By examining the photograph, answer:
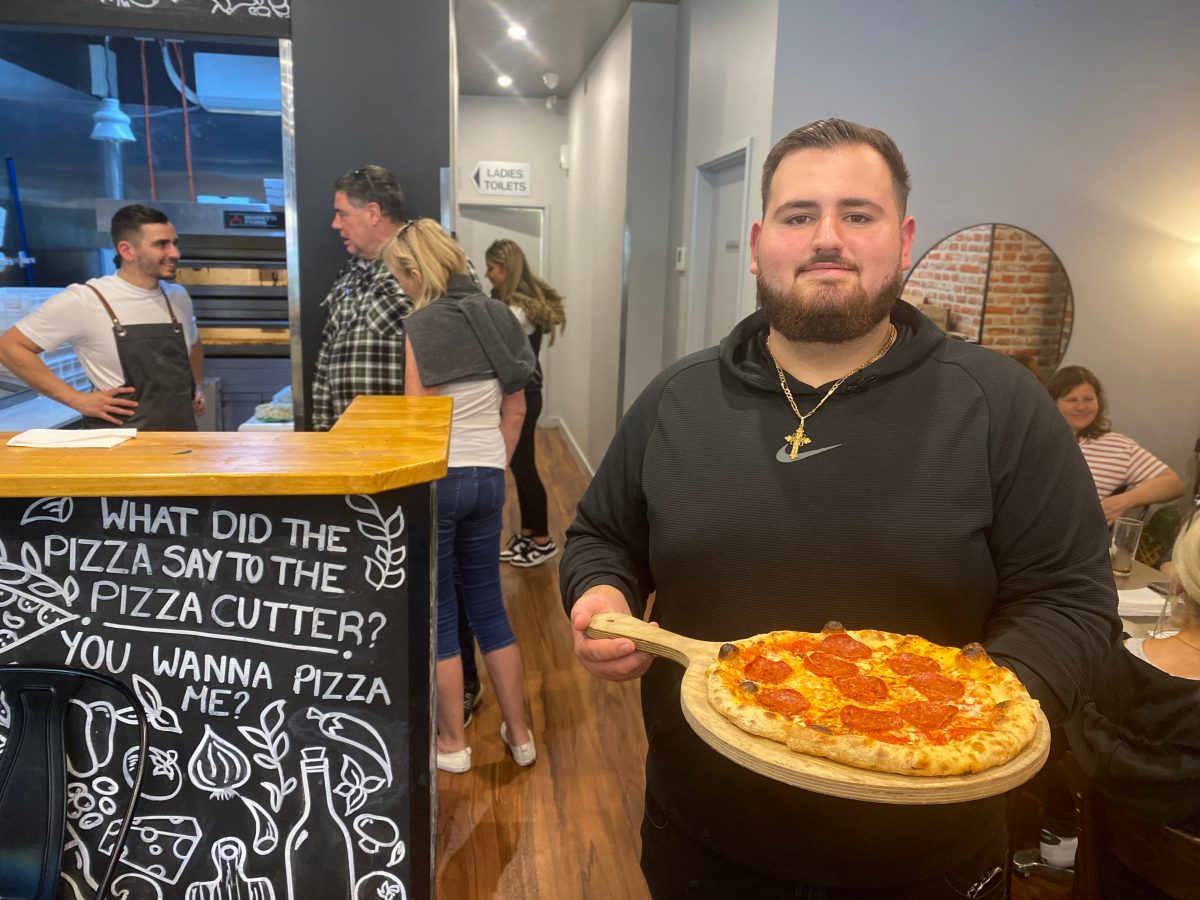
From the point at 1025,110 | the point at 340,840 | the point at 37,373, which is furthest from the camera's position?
the point at 1025,110

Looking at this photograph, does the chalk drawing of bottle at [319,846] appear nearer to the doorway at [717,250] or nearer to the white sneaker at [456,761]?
the white sneaker at [456,761]

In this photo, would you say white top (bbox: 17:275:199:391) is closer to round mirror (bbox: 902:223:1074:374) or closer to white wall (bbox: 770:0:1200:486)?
white wall (bbox: 770:0:1200:486)

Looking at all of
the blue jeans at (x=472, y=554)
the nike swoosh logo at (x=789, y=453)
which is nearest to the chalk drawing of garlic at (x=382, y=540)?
the nike swoosh logo at (x=789, y=453)

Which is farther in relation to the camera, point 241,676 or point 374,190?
point 374,190

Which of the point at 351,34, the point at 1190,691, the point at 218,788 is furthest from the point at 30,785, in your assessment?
the point at 351,34

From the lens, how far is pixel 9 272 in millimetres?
3641

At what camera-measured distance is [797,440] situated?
3.82 feet

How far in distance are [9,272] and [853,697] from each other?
3.99m

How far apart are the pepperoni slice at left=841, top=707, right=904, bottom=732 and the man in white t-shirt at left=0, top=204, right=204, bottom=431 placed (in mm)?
2868

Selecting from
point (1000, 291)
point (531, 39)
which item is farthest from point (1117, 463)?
point (531, 39)

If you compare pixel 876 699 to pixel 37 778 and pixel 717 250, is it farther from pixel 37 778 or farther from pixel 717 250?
pixel 717 250

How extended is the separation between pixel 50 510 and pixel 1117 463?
3247mm

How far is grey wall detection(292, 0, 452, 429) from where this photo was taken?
299cm

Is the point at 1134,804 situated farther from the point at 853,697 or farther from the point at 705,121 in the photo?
the point at 705,121
